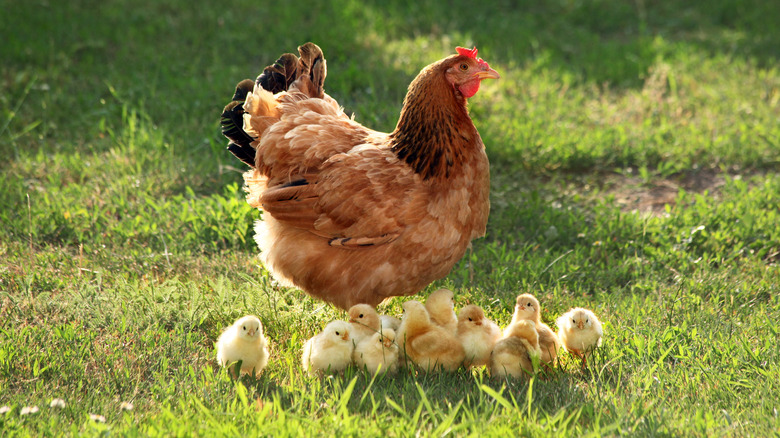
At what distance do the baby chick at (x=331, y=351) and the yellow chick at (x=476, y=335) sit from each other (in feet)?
2.08

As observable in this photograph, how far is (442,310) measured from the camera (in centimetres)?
412

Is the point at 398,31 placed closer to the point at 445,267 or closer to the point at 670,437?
the point at 445,267

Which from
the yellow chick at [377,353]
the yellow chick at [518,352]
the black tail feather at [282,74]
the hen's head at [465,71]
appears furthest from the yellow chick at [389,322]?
the black tail feather at [282,74]

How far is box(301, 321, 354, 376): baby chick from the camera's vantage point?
12.5 feet

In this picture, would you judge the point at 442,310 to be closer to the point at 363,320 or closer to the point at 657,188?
the point at 363,320

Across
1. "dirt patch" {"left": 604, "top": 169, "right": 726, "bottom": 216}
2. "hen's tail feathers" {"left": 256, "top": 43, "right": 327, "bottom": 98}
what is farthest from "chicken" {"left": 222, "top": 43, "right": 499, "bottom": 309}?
"dirt patch" {"left": 604, "top": 169, "right": 726, "bottom": 216}

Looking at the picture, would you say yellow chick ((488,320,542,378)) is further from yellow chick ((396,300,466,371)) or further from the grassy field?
yellow chick ((396,300,466,371))

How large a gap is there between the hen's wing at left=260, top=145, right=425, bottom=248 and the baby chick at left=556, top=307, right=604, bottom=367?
1.02 m

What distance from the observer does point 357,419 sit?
3338mm

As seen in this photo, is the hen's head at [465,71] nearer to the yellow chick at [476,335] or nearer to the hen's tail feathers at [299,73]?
the hen's tail feathers at [299,73]

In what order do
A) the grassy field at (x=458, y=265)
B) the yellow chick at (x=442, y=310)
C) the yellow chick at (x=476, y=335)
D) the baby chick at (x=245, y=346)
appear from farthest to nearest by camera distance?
1. the yellow chick at (x=442, y=310)
2. the yellow chick at (x=476, y=335)
3. the baby chick at (x=245, y=346)
4. the grassy field at (x=458, y=265)

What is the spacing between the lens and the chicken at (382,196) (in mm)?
4164

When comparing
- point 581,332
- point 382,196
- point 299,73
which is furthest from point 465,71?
point 581,332

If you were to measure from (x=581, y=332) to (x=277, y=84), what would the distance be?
2.70 m
